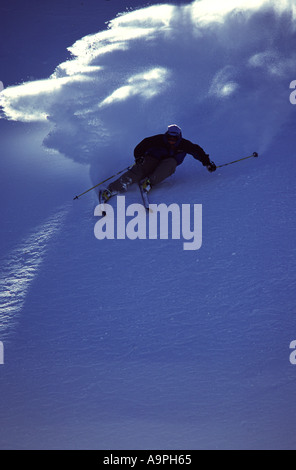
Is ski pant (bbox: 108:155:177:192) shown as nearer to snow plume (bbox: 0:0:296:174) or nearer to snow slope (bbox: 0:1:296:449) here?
snow slope (bbox: 0:1:296:449)

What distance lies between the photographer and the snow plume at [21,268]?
3416mm

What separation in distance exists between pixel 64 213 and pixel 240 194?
5.37 ft

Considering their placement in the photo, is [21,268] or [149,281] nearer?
[149,281]

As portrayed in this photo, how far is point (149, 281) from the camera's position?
3.51m

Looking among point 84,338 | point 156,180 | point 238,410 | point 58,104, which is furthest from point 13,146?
point 238,410

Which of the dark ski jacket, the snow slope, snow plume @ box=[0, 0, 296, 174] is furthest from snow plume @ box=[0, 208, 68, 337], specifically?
snow plume @ box=[0, 0, 296, 174]

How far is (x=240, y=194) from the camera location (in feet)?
14.4

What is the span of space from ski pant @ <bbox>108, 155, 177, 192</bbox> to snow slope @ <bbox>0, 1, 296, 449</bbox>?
0.48ft

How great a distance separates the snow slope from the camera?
2.63 metres

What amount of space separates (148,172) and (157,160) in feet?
0.48

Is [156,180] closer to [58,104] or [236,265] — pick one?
[236,265]
